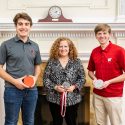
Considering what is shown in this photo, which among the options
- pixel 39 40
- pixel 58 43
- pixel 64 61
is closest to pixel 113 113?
pixel 64 61

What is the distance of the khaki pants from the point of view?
2.35 metres

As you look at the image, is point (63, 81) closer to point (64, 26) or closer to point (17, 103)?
point (17, 103)

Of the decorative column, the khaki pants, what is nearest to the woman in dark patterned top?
the khaki pants

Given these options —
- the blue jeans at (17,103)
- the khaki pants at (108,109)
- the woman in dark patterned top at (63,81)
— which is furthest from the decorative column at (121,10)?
the blue jeans at (17,103)

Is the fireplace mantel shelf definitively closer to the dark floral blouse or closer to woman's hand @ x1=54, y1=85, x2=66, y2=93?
the dark floral blouse

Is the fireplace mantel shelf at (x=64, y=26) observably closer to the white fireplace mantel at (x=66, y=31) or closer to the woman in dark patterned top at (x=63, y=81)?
the white fireplace mantel at (x=66, y=31)

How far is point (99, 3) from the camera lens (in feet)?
10.0

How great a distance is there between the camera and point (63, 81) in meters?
2.45

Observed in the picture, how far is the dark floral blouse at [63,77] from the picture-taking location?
244 cm

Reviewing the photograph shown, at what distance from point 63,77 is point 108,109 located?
47 centimetres

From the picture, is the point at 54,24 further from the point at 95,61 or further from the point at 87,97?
the point at 87,97

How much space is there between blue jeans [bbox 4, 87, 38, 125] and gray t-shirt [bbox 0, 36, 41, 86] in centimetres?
9

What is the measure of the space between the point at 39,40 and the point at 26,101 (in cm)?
105

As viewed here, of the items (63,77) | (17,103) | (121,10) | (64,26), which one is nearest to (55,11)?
Result: (64,26)
